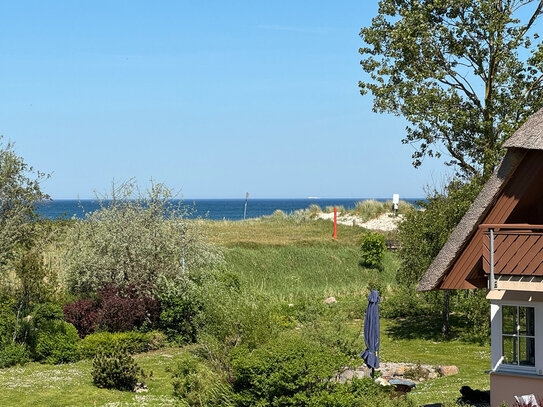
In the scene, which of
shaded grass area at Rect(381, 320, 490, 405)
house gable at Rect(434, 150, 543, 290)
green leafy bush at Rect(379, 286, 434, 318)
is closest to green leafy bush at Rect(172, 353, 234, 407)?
shaded grass area at Rect(381, 320, 490, 405)

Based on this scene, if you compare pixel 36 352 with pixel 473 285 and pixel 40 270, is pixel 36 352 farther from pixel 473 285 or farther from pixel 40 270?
pixel 473 285

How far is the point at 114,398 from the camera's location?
1714cm

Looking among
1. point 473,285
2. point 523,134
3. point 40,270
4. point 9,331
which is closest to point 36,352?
point 9,331

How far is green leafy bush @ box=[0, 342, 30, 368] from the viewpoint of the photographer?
21.2 m

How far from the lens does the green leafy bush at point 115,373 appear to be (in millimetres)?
→ 18156

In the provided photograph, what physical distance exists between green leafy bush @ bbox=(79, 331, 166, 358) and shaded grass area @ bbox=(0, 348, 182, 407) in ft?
2.21

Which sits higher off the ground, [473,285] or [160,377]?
[473,285]

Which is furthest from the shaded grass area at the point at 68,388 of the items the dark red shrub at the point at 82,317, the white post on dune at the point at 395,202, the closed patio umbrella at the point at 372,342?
the white post on dune at the point at 395,202

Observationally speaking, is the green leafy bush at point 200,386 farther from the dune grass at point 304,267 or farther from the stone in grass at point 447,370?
the dune grass at point 304,267

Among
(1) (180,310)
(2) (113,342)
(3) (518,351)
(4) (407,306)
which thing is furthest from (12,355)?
(4) (407,306)

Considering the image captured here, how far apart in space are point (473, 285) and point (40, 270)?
14117mm

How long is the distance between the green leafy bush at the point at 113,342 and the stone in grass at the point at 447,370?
9546 mm

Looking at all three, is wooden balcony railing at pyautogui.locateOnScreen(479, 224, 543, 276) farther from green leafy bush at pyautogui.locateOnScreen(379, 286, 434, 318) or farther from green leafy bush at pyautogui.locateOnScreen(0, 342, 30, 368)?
green leafy bush at pyautogui.locateOnScreen(379, 286, 434, 318)

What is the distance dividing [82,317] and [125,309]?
159 centimetres
